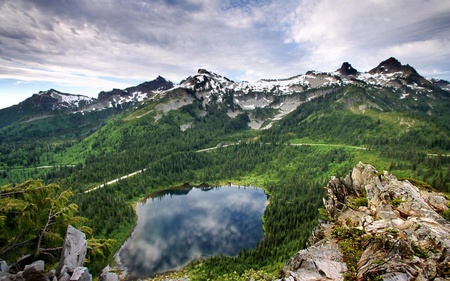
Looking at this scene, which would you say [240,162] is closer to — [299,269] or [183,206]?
[183,206]

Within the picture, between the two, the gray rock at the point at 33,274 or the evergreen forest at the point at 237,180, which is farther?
the evergreen forest at the point at 237,180

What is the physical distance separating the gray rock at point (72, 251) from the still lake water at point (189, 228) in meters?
50.6

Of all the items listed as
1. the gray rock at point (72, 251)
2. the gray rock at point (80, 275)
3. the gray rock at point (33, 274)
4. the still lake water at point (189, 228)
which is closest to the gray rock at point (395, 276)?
the gray rock at point (80, 275)

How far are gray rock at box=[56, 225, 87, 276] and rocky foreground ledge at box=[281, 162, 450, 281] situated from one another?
49.5 ft

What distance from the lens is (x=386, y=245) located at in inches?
819

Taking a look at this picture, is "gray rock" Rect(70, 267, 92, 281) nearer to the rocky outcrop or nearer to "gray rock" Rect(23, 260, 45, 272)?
the rocky outcrop

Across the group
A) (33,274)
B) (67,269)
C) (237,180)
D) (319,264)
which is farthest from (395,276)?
(237,180)

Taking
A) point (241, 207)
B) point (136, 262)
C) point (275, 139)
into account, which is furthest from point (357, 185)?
point (275, 139)

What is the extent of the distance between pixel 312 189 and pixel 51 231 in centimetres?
9507

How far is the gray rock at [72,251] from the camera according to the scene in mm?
14578

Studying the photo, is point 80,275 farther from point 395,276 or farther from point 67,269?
point 395,276

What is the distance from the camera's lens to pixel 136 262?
64.6 metres

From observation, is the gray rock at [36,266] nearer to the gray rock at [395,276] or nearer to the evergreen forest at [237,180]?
the evergreen forest at [237,180]

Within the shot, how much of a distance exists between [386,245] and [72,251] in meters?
22.9
